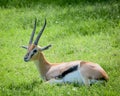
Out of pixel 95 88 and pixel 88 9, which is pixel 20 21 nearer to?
pixel 88 9

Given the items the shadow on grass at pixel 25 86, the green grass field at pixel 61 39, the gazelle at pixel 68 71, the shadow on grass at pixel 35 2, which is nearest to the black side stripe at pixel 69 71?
the gazelle at pixel 68 71

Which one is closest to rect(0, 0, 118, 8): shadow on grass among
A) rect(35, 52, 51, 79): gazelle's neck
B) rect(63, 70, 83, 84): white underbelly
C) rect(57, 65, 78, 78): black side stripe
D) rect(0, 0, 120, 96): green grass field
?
rect(0, 0, 120, 96): green grass field

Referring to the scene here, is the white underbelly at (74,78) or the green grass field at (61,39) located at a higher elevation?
the white underbelly at (74,78)

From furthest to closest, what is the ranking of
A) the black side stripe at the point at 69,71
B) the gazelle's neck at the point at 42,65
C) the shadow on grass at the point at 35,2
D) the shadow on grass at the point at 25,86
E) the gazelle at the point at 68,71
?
the shadow on grass at the point at 35,2 < the gazelle's neck at the point at 42,65 < the black side stripe at the point at 69,71 < the shadow on grass at the point at 25,86 < the gazelle at the point at 68,71

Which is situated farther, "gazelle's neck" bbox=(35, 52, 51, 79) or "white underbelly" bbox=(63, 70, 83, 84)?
"gazelle's neck" bbox=(35, 52, 51, 79)

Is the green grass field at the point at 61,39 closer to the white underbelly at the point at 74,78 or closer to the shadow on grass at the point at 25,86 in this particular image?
the shadow on grass at the point at 25,86

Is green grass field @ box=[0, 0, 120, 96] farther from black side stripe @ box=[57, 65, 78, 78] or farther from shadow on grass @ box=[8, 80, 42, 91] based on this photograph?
black side stripe @ box=[57, 65, 78, 78]

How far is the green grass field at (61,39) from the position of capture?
26.2 feet

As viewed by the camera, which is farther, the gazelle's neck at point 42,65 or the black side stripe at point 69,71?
the gazelle's neck at point 42,65

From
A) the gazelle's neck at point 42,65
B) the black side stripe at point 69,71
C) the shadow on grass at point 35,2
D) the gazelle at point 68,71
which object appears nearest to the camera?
the gazelle at point 68,71

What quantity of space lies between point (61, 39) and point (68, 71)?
347 cm

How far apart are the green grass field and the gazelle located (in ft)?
0.47

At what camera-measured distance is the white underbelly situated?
812cm

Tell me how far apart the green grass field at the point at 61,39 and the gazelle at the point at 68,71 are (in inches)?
5.6
